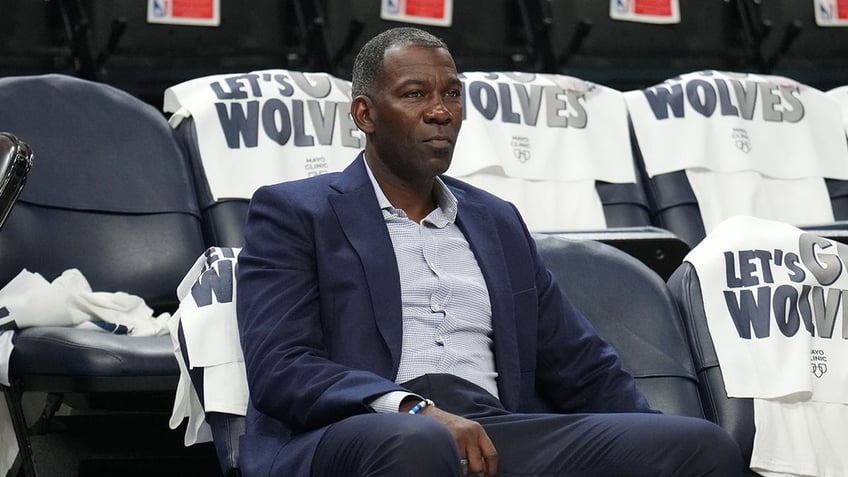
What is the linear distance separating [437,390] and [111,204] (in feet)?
4.12

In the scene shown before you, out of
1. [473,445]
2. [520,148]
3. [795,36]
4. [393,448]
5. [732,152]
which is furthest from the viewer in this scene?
[795,36]

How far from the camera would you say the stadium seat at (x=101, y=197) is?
9.58 ft

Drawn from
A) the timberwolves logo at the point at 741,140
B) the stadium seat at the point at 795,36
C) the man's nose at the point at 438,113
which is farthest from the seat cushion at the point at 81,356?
the stadium seat at the point at 795,36

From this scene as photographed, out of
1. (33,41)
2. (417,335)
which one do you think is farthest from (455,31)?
(417,335)

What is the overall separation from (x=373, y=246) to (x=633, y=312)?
0.62 metres

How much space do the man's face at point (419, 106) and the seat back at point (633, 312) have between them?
18.0 inches

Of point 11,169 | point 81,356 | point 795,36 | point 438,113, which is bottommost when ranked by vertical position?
point 81,356

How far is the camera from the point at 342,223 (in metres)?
2.16

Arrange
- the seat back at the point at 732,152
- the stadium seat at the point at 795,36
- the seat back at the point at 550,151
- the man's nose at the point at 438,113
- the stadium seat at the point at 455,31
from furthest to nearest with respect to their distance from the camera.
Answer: the stadium seat at the point at 795,36 < the stadium seat at the point at 455,31 < the seat back at the point at 732,152 < the seat back at the point at 550,151 < the man's nose at the point at 438,113

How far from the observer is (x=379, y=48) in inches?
89.3

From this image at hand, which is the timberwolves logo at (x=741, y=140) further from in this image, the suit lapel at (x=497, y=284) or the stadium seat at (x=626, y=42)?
the suit lapel at (x=497, y=284)

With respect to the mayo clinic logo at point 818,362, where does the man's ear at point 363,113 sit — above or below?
above

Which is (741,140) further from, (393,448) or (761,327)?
(393,448)

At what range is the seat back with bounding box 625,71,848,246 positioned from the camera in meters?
3.77
